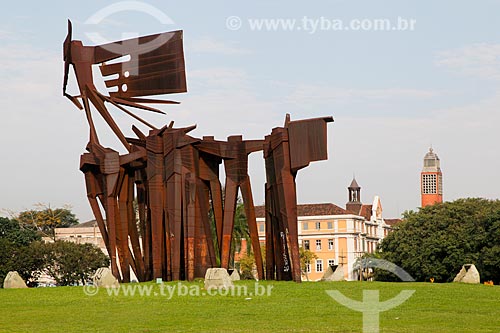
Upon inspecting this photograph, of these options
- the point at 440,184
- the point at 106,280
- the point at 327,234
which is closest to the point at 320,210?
the point at 327,234

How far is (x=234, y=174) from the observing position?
27969mm

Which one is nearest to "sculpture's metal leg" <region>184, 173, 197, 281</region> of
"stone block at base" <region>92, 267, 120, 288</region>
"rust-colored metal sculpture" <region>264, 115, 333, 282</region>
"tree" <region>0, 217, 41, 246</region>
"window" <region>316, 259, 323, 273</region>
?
"stone block at base" <region>92, 267, 120, 288</region>

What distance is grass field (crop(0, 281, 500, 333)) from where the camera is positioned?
59.1 ft

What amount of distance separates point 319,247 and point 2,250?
4012 centimetres

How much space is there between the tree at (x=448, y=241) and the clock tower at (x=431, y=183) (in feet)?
162

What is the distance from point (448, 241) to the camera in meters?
46.2

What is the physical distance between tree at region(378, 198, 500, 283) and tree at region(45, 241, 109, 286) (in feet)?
52.2

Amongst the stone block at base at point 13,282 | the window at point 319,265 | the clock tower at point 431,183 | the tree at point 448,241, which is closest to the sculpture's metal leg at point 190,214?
the stone block at base at point 13,282

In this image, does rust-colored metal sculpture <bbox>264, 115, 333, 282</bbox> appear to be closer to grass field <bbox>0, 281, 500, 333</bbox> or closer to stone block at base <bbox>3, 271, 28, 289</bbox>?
grass field <bbox>0, 281, 500, 333</bbox>

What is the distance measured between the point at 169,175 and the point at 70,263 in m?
22.1

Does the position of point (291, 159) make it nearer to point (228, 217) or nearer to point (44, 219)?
point (228, 217)

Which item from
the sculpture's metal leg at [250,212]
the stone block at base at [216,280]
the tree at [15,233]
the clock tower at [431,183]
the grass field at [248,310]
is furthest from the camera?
the clock tower at [431,183]

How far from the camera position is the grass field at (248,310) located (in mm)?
18016

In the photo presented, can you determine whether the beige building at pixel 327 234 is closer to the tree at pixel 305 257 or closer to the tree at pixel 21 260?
the tree at pixel 305 257
